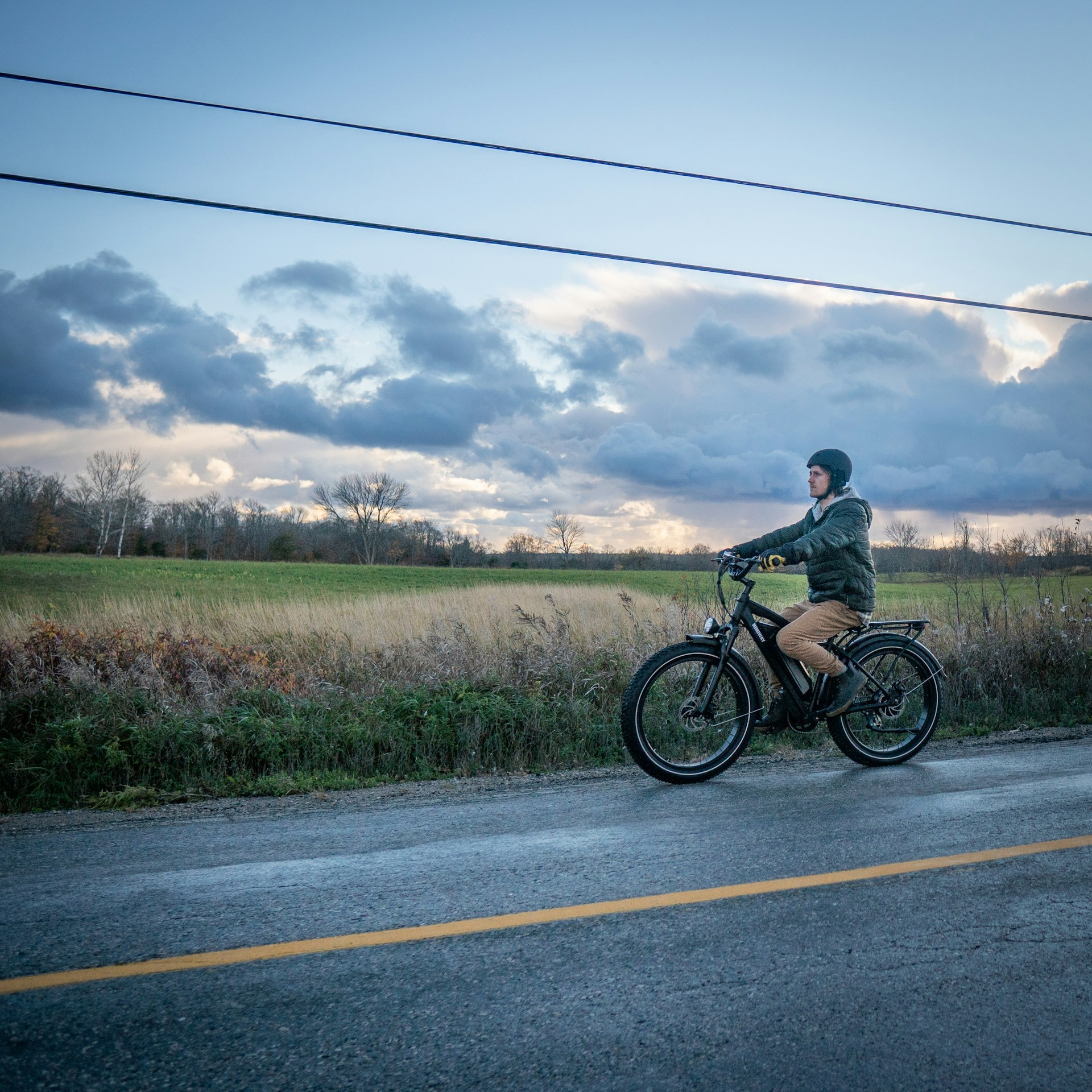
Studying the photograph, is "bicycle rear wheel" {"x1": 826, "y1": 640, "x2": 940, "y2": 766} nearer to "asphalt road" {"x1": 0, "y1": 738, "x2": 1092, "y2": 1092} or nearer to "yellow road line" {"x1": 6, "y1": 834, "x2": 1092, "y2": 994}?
"asphalt road" {"x1": 0, "y1": 738, "x2": 1092, "y2": 1092}

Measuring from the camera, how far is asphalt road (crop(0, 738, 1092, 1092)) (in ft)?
7.98

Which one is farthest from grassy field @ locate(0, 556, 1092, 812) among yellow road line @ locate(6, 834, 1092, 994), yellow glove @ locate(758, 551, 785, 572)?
yellow road line @ locate(6, 834, 1092, 994)

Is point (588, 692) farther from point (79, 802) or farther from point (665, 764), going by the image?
point (79, 802)

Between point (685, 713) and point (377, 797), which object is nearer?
point (377, 797)

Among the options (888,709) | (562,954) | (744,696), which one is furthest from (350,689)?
(562,954)

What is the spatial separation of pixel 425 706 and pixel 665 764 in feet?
9.42

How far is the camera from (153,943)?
3.25m

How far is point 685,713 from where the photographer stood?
6203 mm

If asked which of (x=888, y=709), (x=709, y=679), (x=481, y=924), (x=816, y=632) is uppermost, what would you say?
(x=816, y=632)

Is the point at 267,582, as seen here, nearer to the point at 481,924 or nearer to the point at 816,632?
the point at 816,632

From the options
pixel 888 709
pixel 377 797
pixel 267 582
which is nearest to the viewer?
pixel 377 797

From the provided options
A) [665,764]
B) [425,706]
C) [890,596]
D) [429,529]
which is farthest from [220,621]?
[429,529]

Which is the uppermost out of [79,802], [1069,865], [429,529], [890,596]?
[429,529]

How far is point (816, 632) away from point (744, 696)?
77 cm
